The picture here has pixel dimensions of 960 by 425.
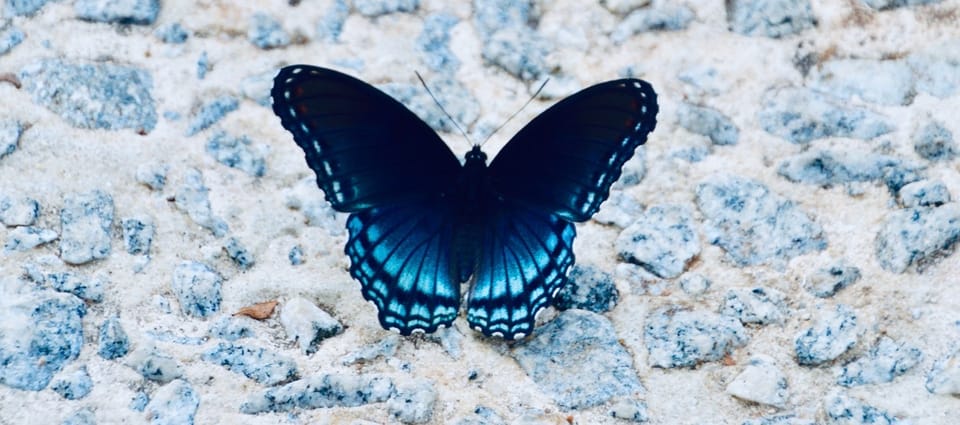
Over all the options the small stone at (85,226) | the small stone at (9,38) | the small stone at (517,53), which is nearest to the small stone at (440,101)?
the small stone at (517,53)

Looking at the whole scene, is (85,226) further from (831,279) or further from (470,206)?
(831,279)

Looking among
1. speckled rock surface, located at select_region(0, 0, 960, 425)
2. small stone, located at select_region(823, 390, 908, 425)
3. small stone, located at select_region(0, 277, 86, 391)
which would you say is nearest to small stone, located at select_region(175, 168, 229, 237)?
speckled rock surface, located at select_region(0, 0, 960, 425)

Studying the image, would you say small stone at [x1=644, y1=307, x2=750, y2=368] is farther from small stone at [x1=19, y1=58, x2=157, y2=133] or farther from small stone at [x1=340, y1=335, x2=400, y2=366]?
small stone at [x1=19, y1=58, x2=157, y2=133]

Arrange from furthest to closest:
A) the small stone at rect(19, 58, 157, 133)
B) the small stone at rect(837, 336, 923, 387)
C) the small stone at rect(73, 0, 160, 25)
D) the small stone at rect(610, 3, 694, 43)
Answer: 1. the small stone at rect(610, 3, 694, 43)
2. the small stone at rect(73, 0, 160, 25)
3. the small stone at rect(19, 58, 157, 133)
4. the small stone at rect(837, 336, 923, 387)

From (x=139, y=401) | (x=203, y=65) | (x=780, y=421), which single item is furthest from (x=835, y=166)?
(x=139, y=401)

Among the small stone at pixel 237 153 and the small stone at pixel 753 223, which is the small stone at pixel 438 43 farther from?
the small stone at pixel 753 223
